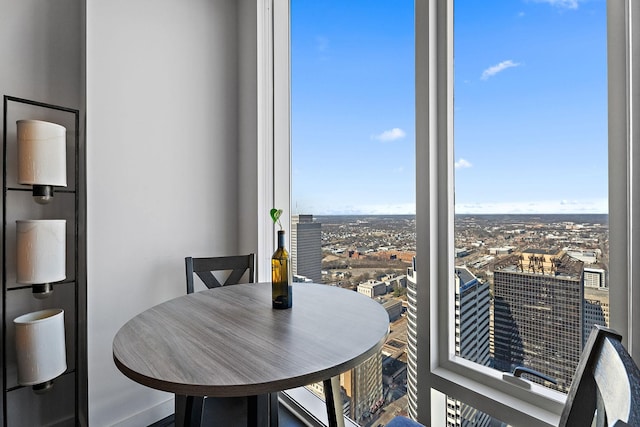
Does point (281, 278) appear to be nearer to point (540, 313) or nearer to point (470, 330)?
point (470, 330)

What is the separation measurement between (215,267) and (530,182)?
1667mm

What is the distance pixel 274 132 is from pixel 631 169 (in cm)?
187

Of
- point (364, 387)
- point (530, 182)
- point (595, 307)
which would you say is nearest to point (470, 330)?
point (595, 307)

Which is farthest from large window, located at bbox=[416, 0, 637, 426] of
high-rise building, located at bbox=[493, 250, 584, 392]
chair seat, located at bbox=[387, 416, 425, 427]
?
chair seat, located at bbox=[387, 416, 425, 427]

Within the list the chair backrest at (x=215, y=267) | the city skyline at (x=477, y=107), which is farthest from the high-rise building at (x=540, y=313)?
the chair backrest at (x=215, y=267)

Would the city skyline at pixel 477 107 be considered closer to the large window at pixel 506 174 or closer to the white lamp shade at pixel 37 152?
the large window at pixel 506 174

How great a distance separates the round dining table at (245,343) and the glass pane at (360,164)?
338mm

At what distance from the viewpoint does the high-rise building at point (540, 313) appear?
3.19ft

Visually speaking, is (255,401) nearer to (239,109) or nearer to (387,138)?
(387,138)

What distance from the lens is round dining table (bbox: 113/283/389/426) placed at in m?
0.72

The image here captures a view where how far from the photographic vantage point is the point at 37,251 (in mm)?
1404

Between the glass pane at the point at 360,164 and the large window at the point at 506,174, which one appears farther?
the glass pane at the point at 360,164

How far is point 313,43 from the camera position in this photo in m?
1.96

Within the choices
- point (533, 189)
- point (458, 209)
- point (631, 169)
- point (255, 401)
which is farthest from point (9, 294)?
point (631, 169)
